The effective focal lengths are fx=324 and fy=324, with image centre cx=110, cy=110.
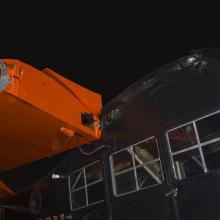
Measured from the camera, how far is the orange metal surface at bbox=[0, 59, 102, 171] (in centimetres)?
271

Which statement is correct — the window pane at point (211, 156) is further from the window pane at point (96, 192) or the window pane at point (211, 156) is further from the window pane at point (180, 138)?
the window pane at point (96, 192)

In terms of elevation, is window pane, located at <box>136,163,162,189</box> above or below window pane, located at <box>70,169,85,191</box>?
below

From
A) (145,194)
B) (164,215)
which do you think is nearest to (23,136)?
(145,194)

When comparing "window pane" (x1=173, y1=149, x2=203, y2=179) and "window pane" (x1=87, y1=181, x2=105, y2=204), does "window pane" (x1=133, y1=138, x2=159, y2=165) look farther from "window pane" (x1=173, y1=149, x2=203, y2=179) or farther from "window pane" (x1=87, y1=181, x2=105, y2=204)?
"window pane" (x1=87, y1=181, x2=105, y2=204)

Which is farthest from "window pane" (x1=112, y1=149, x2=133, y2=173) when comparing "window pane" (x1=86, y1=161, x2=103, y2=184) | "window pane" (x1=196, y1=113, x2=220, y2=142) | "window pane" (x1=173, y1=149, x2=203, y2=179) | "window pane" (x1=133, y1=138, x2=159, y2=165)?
"window pane" (x1=196, y1=113, x2=220, y2=142)

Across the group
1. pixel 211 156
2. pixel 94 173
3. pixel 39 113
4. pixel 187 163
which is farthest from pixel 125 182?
pixel 39 113

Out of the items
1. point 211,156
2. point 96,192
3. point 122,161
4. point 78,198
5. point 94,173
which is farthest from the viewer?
point 78,198

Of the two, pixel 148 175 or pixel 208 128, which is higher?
pixel 208 128

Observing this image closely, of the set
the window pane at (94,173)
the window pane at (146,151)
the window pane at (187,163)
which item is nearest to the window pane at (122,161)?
the window pane at (146,151)

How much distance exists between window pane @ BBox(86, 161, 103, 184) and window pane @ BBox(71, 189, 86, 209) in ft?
0.54

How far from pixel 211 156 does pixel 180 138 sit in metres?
0.38

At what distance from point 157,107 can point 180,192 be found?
0.85m

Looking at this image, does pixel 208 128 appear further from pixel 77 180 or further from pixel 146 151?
pixel 77 180

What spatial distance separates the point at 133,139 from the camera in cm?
324
